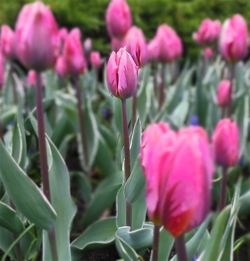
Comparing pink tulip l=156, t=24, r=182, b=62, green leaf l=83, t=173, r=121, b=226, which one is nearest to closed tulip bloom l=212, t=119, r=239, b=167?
green leaf l=83, t=173, r=121, b=226

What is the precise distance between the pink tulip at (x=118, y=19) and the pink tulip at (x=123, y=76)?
0.66m

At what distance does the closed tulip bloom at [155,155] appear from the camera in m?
0.70

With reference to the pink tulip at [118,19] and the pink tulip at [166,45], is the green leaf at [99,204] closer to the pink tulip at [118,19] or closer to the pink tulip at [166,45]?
the pink tulip at [118,19]

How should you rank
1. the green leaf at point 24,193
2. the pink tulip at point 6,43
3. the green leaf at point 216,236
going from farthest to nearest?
the pink tulip at point 6,43 → the green leaf at point 24,193 → the green leaf at point 216,236

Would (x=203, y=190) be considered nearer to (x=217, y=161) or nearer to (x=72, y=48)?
(x=217, y=161)

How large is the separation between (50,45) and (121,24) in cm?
88

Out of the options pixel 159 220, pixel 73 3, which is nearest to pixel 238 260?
pixel 159 220

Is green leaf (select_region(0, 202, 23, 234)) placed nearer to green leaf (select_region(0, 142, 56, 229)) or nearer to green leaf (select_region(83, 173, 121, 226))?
green leaf (select_region(0, 142, 56, 229))

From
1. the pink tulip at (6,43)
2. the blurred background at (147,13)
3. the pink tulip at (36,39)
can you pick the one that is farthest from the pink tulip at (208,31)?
the pink tulip at (36,39)

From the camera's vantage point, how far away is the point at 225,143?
1.16 metres

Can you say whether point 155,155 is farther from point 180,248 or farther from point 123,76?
point 123,76

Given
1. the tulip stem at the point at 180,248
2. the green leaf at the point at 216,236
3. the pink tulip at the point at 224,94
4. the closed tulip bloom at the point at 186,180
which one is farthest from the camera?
the pink tulip at the point at 224,94

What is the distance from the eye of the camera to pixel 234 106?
2.58 m

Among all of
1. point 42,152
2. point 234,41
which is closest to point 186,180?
point 42,152
